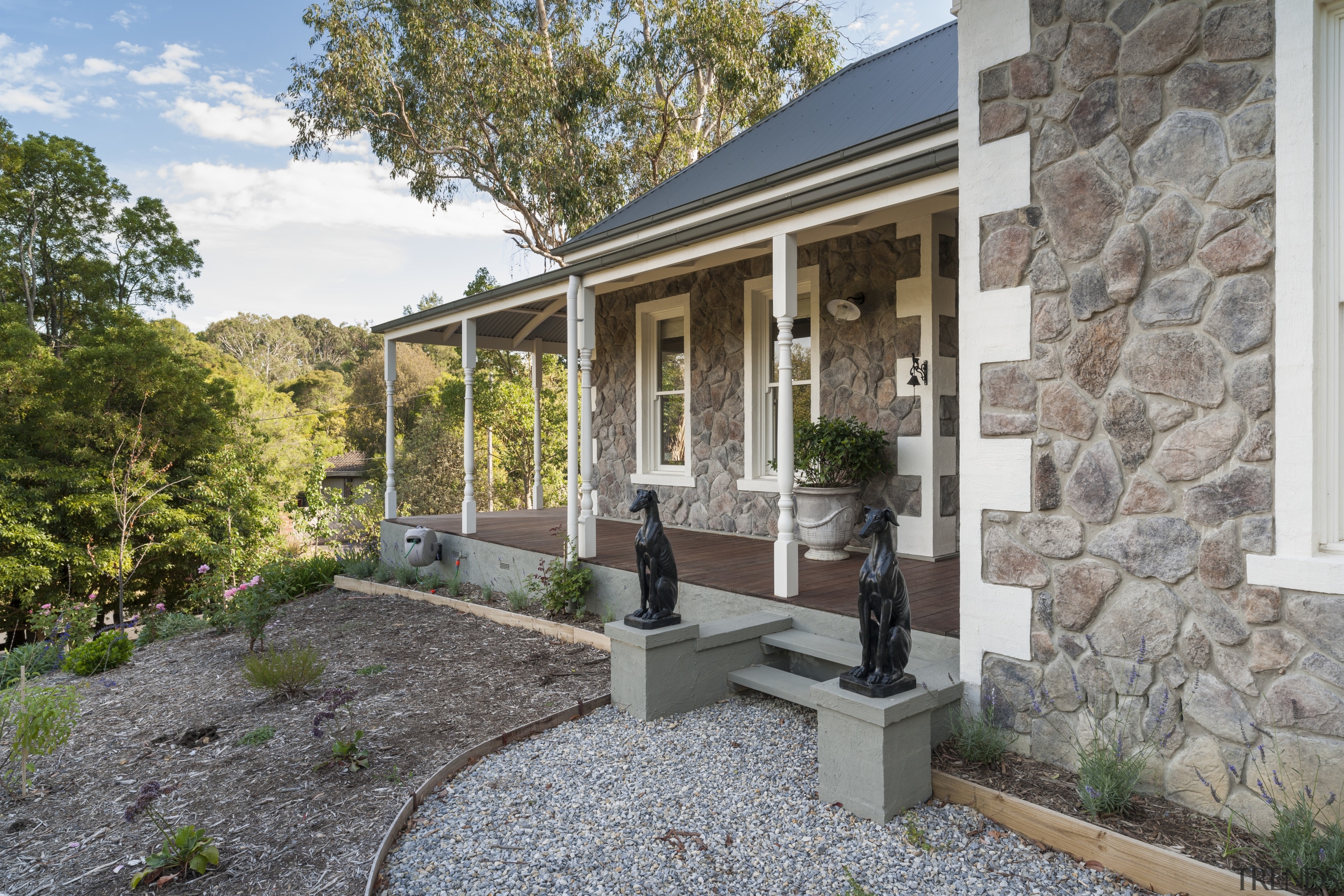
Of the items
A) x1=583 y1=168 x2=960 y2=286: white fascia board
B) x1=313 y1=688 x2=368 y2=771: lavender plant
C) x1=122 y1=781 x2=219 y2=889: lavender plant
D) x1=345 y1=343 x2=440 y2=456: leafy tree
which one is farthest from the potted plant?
x1=345 y1=343 x2=440 y2=456: leafy tree

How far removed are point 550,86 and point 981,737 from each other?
15554 mm

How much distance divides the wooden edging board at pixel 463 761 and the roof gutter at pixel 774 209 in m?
3.09

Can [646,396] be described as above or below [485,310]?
below

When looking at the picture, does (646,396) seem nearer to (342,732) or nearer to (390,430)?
(390,430)

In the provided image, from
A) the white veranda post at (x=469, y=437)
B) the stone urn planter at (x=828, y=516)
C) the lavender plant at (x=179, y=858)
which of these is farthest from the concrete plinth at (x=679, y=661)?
the white veranda post at (x=469, y=437)

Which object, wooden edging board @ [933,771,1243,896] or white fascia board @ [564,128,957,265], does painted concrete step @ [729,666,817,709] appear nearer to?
wooden edging board @ [933,771,1243,896]

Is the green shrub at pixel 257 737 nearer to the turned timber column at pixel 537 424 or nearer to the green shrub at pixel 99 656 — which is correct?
the green shrub at pixel 99 656

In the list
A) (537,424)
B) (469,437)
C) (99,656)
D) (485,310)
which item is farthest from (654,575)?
(537,424)

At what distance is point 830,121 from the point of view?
724cm

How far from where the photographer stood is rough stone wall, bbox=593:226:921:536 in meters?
5.75

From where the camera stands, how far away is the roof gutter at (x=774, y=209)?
372 centimetres

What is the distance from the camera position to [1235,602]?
2516 millimetres

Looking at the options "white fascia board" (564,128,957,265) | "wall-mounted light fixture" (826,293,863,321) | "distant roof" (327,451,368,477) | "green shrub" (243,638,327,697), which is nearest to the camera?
"white fascia board" (564,128,957,265)

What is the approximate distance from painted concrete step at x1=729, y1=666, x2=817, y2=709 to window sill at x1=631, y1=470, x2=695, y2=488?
352 cm
